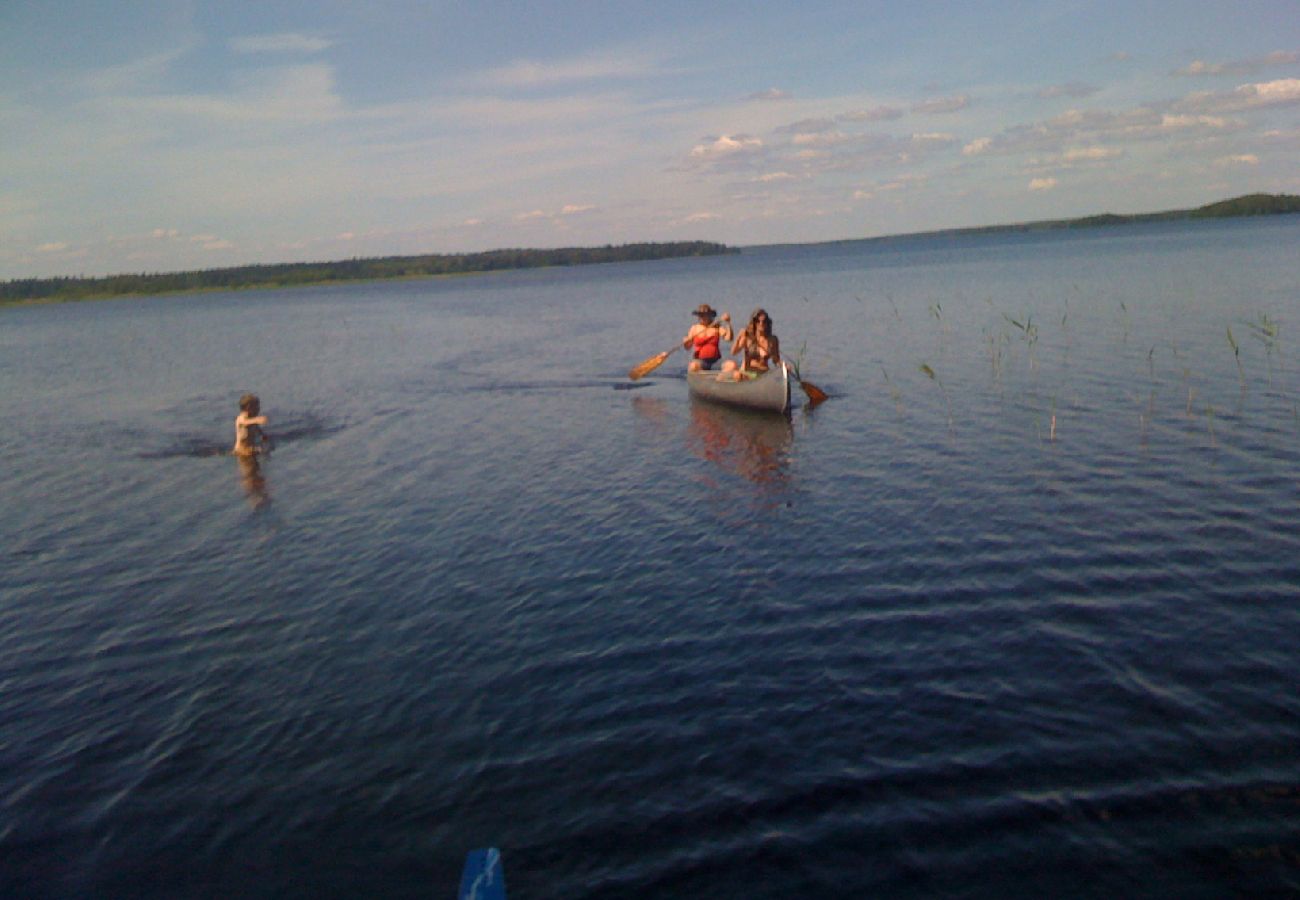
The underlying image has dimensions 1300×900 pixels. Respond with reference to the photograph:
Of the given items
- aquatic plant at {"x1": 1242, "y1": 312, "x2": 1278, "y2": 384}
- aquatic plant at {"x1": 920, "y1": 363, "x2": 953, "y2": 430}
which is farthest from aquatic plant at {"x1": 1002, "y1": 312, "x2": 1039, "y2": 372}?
aquatic plant at {"x1": 1242, "y1": 312, "x2": 1278, "y2": 384}

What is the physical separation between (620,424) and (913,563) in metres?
12.7

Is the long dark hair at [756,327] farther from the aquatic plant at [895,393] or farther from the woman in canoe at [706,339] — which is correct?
the aquatic plant at [895,393]

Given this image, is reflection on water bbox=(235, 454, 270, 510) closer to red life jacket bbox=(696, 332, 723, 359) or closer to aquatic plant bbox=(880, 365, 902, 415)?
red life jacket bbox=(696, 332, 723, 359)

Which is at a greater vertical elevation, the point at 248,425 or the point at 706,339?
the point at 706,339

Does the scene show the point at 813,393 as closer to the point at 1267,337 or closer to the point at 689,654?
the point at 1267,337

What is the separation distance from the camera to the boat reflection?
696 inches

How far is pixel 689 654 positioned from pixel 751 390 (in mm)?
13658

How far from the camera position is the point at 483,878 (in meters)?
4.94

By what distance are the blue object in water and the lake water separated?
59.9 inches

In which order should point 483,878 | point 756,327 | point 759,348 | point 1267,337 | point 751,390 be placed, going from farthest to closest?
point 1267,337 < point 759,348 < point 756,327 < point 751,390 < point 483,878

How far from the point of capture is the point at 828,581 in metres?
11.5

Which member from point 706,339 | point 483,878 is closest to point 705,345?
point 706,339

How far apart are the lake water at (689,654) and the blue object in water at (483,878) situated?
1522 millimetres

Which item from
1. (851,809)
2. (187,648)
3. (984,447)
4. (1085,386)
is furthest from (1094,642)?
(1085,386)
